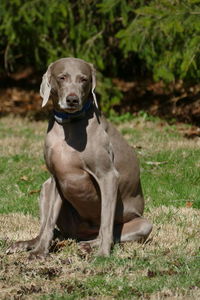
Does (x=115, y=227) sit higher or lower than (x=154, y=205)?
higher

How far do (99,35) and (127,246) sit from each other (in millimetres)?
7019

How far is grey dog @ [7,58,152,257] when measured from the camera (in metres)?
5.24

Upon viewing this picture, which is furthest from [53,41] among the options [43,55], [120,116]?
[120,116]

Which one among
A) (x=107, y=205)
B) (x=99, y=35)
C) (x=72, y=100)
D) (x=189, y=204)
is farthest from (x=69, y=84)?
(x=99, y=35)

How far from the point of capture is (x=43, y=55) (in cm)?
1258

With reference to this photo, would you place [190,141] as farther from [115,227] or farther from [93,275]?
[93,275]

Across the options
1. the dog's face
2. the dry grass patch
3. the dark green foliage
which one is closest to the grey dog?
the dog's face

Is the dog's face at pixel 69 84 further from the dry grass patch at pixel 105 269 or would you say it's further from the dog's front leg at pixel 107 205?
the dry grass patch at pixel 105 269

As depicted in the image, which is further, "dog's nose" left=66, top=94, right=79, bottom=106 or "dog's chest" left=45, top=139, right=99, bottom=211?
"dog's chest" left=45, top=139, right=99, bottom=211

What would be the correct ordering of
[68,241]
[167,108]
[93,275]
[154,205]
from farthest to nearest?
[167,108] < [154,205] < [68,241] < [93,275]

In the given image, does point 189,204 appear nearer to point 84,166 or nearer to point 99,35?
point 84,166

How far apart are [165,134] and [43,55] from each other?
318 cm

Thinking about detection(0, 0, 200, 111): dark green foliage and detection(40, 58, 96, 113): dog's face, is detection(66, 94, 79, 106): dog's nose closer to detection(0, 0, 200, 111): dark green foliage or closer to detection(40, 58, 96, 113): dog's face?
detection(40, 58, 96, 113): dog's face

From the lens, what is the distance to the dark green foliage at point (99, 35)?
10.0 meters
